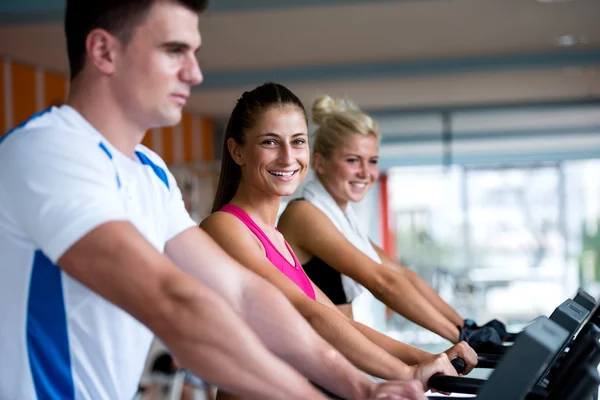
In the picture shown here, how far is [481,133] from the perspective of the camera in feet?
30.8

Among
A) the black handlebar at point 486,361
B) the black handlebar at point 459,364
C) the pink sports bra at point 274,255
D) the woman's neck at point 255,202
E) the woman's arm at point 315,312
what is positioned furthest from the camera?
the woman's neck at point 255,202

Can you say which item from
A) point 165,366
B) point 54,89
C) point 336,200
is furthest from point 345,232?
point 54,89

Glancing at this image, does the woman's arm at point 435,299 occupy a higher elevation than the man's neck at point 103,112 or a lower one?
lower

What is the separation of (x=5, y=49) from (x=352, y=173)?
5.05m

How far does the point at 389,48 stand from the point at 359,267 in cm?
552

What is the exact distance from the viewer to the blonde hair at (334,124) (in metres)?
2.89

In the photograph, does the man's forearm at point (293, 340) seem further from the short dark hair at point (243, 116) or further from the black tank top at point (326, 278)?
the black tank top at point (326, 278)

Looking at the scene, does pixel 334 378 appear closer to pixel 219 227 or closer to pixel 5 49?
pixel 219 227

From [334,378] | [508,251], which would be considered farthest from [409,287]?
[508,251]

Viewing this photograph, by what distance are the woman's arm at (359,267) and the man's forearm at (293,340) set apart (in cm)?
104

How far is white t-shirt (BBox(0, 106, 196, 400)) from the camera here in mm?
1105

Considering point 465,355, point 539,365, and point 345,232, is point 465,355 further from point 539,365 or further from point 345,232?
point 345,232

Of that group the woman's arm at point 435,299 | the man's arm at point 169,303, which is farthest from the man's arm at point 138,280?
the woman's arm at point 435,299

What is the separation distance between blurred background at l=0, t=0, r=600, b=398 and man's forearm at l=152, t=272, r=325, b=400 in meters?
5.89
